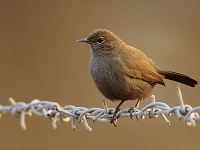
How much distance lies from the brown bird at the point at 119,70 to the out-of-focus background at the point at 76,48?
8.64 feet

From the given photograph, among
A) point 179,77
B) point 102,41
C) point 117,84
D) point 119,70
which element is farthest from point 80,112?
point 179,77

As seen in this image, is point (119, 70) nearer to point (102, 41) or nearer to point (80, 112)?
point (102, 41)

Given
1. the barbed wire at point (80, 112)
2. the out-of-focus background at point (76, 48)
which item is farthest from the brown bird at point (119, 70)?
the out-of-focus background at point (76, 48)

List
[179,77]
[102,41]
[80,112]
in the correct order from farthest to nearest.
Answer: [179,77] < [102,41] < [80,112]

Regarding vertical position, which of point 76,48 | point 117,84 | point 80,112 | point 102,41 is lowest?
point 80,112

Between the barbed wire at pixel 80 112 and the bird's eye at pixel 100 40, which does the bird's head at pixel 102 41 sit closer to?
the bird's eye at pixel 100 40

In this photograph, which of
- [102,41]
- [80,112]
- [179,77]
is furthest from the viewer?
[179,77]

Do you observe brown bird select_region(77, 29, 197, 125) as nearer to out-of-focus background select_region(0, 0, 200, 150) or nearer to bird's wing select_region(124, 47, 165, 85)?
bird's wing select_region(124, 47, 165, 85)

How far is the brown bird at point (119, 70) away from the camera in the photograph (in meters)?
4.38

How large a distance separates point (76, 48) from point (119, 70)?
5.09 metres

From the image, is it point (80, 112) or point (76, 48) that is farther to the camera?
point (76, 48)

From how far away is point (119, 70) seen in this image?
4.40 meters

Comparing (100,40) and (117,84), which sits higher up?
(100,40)

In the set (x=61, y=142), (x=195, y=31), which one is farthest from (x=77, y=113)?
(x=195, y=31)
